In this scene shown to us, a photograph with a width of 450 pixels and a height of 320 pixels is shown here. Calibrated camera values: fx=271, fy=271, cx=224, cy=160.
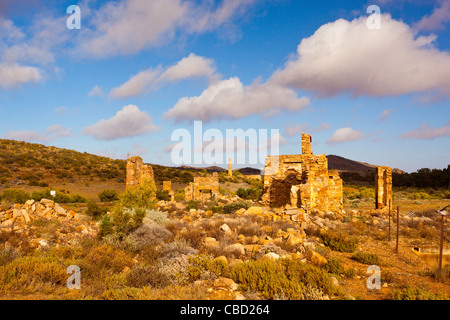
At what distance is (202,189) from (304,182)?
9.79 m

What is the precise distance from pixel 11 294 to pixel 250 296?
410cm

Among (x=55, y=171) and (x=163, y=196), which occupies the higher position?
(x=55, y=171)

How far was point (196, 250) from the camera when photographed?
285 inches

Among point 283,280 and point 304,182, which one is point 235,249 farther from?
point 304,182

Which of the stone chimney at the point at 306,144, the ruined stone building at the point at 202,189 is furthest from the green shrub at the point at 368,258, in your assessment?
the ruined stone building at the point at 202,189

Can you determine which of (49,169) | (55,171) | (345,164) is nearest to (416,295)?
(55,171)

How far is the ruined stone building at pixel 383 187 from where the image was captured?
18.4 m

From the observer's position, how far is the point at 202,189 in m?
22.7

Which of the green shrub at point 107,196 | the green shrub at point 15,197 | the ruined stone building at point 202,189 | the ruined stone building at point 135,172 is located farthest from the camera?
the green shrub at point 107,196

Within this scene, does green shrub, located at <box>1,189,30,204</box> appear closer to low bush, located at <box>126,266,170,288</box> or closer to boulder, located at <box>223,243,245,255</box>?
low bush, located at <box>126,266,170,288</box>

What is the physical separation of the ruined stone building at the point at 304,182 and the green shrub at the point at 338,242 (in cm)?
385

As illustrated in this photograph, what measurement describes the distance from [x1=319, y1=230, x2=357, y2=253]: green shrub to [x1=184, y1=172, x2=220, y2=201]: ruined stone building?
44.1ft

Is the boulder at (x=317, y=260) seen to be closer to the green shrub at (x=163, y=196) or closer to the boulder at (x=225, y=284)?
the boulder at (x=225, y=284)

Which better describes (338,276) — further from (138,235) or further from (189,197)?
(189,197)
